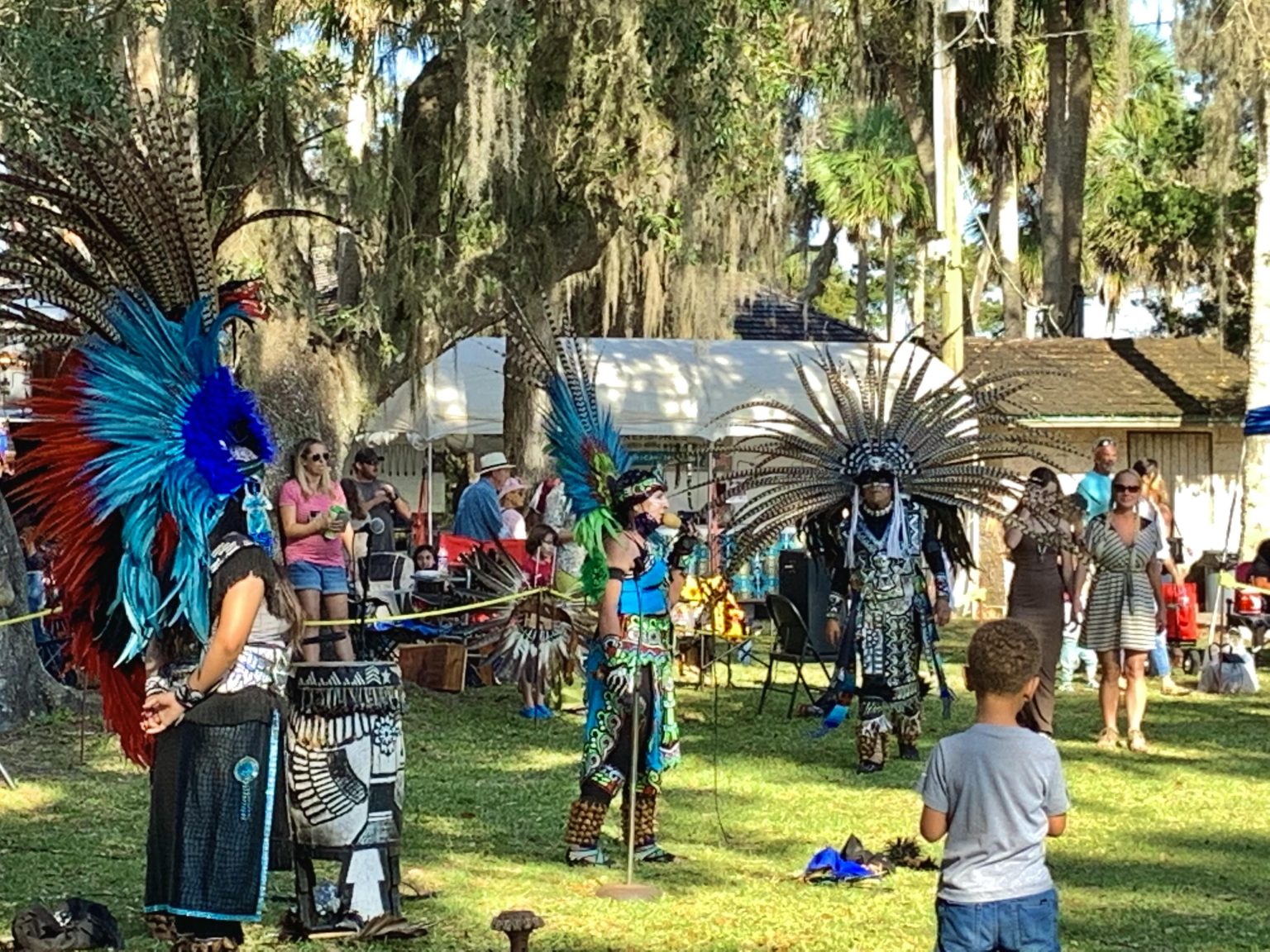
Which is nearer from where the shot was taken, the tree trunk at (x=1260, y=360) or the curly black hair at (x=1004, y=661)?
the curly black hair at (x=1004, y=661)

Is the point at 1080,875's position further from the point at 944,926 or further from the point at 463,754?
the point at 463,754

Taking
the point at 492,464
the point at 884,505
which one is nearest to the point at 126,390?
the point at 884,505

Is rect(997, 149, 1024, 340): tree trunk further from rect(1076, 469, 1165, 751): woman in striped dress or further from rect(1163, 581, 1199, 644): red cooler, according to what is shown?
rect(1076, 469, 1165, 751): woman in striped dress

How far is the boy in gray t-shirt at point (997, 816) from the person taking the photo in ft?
15.4

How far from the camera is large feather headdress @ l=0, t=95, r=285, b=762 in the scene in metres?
5.95

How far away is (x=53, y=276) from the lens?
622 centimetres

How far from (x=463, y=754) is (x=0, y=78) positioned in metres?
4.64

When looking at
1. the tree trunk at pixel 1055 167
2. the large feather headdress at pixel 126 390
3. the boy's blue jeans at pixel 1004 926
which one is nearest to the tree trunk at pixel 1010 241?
the tree trunk at pixel 1055 167

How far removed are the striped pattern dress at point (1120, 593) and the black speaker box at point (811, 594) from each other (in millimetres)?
2177

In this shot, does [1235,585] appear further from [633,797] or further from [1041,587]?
[633,797]

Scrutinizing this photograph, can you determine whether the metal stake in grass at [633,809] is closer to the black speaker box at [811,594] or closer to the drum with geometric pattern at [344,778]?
the drum with geometric pattern at [344,778]

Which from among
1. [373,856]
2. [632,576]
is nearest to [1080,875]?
[632,576]

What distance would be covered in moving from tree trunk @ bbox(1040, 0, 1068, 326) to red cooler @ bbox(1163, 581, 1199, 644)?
33.8ft

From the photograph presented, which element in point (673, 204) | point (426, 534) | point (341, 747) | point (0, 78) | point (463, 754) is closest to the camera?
point (341, 747)
